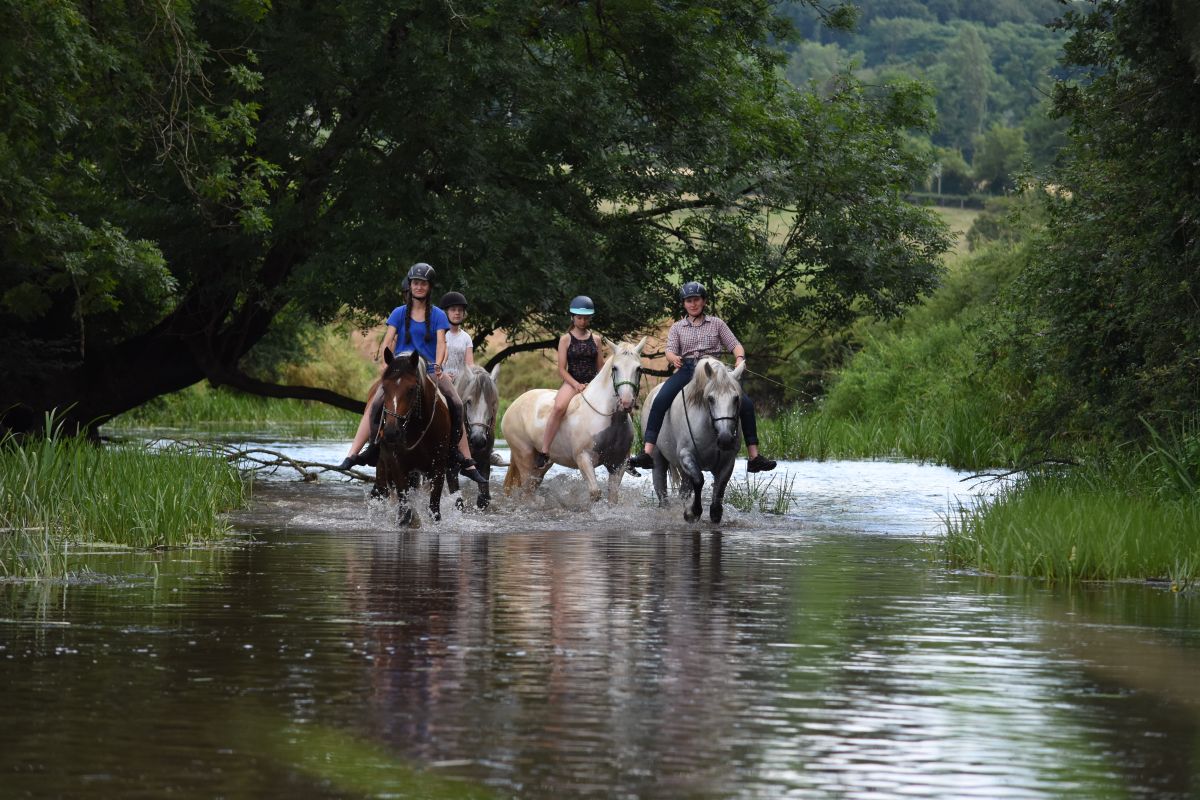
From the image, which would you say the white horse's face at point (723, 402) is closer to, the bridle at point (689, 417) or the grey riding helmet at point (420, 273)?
the bridle at point (689, 417)

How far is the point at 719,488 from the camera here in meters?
19.2

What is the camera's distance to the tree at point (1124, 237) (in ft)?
Result: 55.0

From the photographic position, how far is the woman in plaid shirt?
19.4m

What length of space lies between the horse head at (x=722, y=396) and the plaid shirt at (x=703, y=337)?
0.50 meters

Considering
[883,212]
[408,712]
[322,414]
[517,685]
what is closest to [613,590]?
[517,685]

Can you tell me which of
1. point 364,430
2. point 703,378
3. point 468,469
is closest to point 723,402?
A: point 703,378

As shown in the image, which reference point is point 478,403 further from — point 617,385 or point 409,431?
point 409,431

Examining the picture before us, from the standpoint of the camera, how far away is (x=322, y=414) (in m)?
56.6

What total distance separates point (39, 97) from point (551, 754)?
14081 millimetres

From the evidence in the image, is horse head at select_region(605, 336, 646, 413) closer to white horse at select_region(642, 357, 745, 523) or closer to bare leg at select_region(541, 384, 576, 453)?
white horse at select_region(642, 357, 745, 523)

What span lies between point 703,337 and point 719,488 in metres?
1.63

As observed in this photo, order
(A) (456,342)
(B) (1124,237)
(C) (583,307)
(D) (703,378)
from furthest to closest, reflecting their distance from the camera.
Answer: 1. (C) (583,307)
2. (A) (456,342)
3. (D) (703,378)
4. (B) (1124,237)

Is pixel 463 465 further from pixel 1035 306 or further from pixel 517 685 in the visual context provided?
pixel 517 685

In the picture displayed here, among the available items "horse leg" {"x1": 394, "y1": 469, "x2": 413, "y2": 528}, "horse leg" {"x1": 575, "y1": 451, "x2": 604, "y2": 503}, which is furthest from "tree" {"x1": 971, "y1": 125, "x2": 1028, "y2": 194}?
"horse leg" {"x1": 394, "y1": 469, "x2": 413, "y2": 528}
